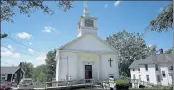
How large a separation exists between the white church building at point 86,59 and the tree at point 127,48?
31.5 m

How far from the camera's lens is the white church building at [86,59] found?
23.1m

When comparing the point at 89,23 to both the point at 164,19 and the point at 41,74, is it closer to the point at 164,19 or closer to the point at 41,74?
the point at 164,19

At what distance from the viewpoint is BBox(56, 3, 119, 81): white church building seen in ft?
75.7

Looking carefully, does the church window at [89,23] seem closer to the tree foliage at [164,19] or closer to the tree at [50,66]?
the tree foliage at [164,19]

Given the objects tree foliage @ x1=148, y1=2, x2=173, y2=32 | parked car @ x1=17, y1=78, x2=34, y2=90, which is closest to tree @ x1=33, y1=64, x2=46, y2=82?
parked car @ x1=17, y1=78, x2=34, y2=90

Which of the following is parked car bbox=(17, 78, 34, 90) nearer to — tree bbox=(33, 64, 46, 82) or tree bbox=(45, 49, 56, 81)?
tree bbox=(45, 49, 56, 81)

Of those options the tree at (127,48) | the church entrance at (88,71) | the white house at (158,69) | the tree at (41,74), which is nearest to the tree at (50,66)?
the tree at (41,74)

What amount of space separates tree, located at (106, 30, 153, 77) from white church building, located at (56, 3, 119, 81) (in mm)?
31455

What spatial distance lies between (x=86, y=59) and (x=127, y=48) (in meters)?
34.6

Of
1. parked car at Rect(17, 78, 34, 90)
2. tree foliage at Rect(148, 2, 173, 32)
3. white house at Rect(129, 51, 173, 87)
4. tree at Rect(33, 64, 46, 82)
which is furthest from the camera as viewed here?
tree at Rect(33, 64, 46, 82)

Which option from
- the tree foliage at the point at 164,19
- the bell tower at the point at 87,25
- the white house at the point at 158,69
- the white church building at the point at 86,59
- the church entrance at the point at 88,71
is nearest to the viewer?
the tree foliage at the point at 164,19

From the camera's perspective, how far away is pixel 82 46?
81.0ft

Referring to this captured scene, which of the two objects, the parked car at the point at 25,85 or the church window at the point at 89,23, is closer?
the parked car at the point at 25,85

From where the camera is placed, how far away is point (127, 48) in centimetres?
5638
